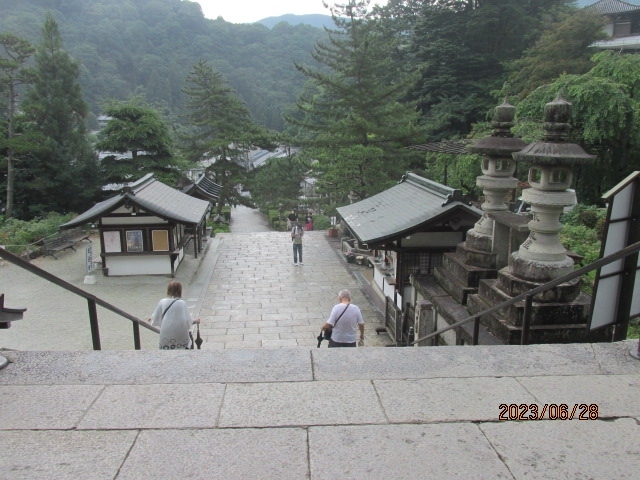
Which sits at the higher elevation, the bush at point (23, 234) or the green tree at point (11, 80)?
the green tree at point (11, 80)

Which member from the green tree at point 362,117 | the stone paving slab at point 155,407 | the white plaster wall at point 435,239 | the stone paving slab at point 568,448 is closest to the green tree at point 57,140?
the green tree at point 362,117

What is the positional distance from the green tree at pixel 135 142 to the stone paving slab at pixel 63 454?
24.1 m

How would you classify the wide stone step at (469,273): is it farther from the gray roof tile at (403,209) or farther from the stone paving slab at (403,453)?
the stone paving slab at (403,453)

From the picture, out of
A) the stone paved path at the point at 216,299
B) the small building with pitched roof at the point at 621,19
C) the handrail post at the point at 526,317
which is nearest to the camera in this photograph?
the handrail post at the point at 526,317

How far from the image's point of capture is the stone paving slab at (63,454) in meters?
2.47

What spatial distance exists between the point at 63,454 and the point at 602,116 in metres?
17.2

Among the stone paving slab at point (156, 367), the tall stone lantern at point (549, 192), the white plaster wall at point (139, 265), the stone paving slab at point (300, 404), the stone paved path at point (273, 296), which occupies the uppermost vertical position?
the tall stone lantern at point (549, 192)

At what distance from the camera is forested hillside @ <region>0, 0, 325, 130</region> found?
6756 cm

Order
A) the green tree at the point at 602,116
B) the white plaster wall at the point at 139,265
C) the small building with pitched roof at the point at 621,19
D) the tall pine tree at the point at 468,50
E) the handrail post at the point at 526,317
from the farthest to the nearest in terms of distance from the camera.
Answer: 1. the small building with pitched roof at the point at 621,19
2. the tall pine tree at the point at 468,50
3. the green tree at the point at 602,116
4. the white plaster wall at the point at 139,265
5. the handrail post at the point at 526,317

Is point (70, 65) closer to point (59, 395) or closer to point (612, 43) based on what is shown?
point (59, 395)

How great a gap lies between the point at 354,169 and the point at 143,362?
15609 mm

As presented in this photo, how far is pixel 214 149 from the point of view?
34.8 m

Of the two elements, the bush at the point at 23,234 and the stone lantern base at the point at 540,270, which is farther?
the bush at the point at 23,234
